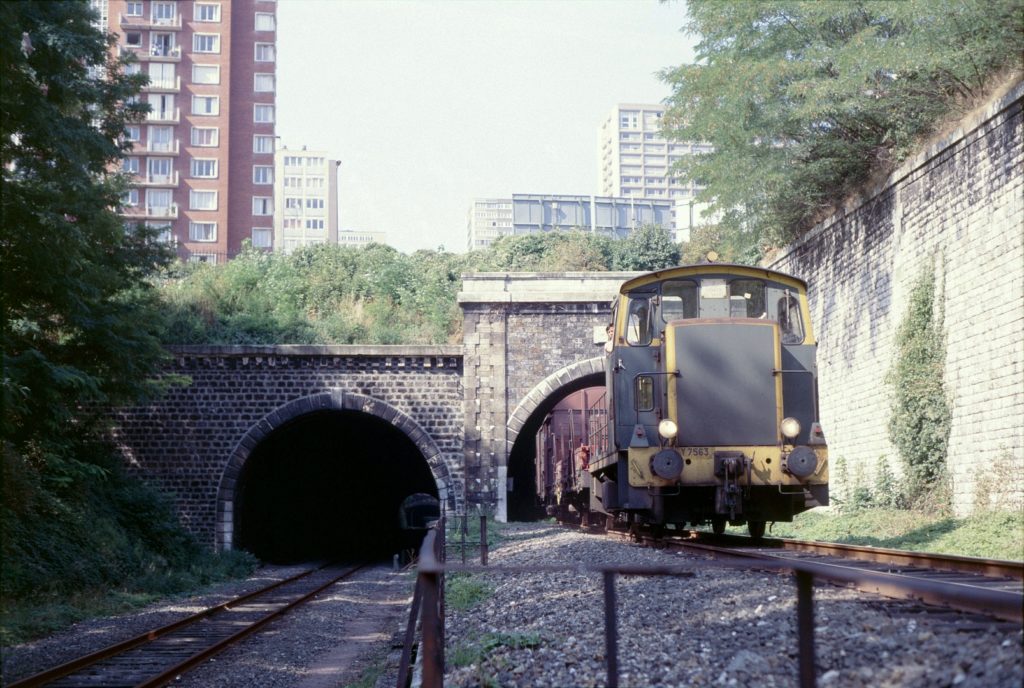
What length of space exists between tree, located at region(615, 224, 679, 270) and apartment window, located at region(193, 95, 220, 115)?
92.2 ft

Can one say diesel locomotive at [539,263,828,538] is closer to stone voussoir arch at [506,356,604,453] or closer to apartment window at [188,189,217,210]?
stone voussoir arch at [506,356,604,453]

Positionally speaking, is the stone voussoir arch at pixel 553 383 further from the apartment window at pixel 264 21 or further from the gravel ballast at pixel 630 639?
the apartment window at pixel 264 21

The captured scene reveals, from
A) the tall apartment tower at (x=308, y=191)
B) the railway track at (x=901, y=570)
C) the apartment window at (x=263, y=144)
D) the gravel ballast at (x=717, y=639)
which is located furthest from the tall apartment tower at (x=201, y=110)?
the tall apartment tower at (x=308, y=191)

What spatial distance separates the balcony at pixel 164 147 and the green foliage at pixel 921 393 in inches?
2171

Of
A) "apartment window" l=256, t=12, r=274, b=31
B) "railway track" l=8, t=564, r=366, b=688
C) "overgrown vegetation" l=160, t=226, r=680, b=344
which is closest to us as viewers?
"railway track" l=8, t=564, r=366, b=688

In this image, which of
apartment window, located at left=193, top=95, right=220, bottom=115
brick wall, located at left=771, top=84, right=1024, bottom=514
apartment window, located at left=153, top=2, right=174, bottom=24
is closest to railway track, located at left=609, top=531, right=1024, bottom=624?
brick wall, located at left=771, top=84, right=1024, bottom=514

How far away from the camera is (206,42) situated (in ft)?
211

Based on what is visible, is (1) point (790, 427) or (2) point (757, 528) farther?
(2) point (757, 528)

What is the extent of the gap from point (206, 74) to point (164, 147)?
533 cm

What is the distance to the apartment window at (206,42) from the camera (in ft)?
211

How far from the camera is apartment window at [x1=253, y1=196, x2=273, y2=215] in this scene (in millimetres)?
65812

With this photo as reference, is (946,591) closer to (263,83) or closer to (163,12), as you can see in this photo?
(263,83)

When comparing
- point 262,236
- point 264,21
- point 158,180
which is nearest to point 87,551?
point 262,236

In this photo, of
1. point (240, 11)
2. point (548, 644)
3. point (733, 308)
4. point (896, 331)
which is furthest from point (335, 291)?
point (240, 11)
